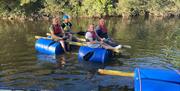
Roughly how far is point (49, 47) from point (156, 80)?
23.9 feet

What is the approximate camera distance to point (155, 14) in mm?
33969

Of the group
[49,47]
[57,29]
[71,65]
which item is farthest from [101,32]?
[71,65]

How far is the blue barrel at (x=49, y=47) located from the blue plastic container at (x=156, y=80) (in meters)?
6.46

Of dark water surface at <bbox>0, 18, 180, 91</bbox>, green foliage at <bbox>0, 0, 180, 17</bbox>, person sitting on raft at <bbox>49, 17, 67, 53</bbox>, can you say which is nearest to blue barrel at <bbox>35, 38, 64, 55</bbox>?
dark water surface at <bbox>0, 18, 180, 91</bbox>

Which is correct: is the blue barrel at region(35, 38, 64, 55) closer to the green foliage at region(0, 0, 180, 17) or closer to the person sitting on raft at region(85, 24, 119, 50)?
the person sitting on raft at region(85, 24, 119, 50)

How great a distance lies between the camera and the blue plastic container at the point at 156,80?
758 centimetres

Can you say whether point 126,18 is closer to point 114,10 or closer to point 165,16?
point 114,10

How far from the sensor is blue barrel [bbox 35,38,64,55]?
1434 cm

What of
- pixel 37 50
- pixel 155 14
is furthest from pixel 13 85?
pixel 155 14

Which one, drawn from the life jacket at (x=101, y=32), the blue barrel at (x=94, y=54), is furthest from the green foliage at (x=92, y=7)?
the blue barrel at (x=94, y=54)

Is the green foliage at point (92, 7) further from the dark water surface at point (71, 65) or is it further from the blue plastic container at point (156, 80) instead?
the blue plastic container at point (156, 80)

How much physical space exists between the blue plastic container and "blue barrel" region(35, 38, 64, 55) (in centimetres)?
646

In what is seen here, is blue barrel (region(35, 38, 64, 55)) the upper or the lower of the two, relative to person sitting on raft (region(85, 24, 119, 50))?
lower

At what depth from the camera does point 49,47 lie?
14406mm
